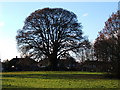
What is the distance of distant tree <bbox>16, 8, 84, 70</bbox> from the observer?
48.6 m

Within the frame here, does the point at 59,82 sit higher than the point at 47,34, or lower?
lower

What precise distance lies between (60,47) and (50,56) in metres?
3.01

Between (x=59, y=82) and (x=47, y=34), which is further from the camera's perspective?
(x=47, y=34)

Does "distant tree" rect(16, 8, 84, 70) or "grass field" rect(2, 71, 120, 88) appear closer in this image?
"grass field" rect(2, 71, 120, 88)

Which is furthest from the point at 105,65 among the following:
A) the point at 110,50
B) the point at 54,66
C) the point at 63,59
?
the point at 54,66

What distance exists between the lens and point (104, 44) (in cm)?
2250

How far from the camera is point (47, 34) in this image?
50938 mm

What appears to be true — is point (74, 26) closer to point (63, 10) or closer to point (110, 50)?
point (63, 10)

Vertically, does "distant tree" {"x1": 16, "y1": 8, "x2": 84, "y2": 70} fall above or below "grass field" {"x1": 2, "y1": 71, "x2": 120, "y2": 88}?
above

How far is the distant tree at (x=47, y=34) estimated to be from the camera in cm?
4859

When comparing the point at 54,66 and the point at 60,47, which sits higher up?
the point at 60,47

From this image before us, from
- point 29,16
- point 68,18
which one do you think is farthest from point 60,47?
point 29,16

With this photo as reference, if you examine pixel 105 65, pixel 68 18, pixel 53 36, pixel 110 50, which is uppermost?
pixel 68 18

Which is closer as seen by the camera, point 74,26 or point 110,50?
point 110,50
